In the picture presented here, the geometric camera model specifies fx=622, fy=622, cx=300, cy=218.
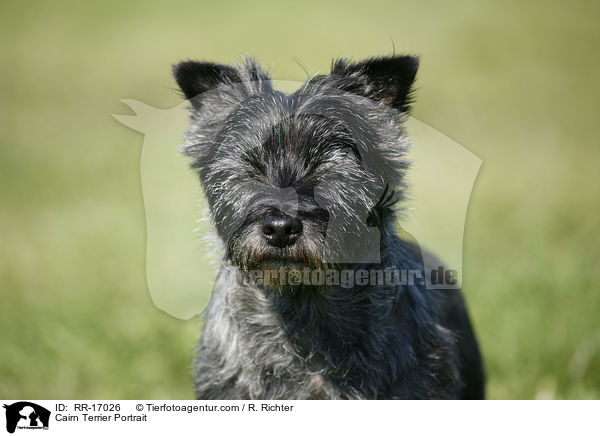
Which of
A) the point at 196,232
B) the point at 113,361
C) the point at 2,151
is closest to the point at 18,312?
the point at 113,361

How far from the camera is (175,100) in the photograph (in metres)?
4.77

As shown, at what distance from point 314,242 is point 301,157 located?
1.58 feet

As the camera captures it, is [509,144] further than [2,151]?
Yes

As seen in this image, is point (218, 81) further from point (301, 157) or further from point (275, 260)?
point (275, 260)

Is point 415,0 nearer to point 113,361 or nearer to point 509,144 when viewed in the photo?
point 509,144

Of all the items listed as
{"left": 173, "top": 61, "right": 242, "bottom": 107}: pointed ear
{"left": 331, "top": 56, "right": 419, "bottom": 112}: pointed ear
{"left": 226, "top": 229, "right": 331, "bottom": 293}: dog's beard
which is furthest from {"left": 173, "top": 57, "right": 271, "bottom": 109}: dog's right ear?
{"left": 226, "top": 229, "right": 331, "bottom": 293}: dog's beard

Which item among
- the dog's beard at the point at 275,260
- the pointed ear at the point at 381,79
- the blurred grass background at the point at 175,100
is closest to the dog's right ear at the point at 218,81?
the blurred grass background at the point at 175,100

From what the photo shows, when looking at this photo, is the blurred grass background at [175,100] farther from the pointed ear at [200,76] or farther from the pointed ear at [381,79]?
the pointed ear at [381,79]

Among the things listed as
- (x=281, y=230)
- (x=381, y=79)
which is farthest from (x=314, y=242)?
(x=381, y=79)

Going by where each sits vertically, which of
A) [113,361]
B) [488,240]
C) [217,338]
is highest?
[488,240]

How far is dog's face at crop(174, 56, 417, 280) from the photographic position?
11.1 ft

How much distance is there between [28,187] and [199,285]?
429 cm

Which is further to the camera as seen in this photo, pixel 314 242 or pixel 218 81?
pixel 218 81

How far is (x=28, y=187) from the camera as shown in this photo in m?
7.80
